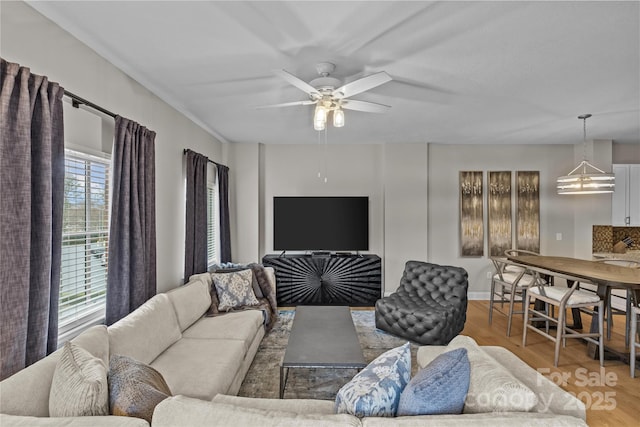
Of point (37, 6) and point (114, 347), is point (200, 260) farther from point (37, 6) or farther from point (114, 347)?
point (37, 6)

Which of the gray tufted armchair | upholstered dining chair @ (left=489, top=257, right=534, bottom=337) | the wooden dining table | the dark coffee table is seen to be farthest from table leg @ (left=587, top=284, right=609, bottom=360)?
the dark coffee table

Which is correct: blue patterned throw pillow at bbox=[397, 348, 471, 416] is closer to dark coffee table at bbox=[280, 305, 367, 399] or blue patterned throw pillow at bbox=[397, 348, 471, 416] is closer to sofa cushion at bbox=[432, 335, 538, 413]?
sofa cushion at bbox=[432, 335, 538, 413]

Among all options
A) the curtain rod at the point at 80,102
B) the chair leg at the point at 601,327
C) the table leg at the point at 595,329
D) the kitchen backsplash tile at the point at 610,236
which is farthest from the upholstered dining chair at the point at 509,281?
the curtain rod at the point at 80,102

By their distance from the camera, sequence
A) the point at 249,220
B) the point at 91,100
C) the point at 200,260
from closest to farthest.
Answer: the point at 91,100
the point at 200,260
the point at 249,220

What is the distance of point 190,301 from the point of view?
10.1 feet

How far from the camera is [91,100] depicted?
233 cm

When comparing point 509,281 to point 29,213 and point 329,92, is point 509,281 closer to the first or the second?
→ point 329,92

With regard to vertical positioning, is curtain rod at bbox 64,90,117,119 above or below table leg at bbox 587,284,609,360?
above

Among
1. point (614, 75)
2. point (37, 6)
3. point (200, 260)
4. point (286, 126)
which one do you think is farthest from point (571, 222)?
point (37, 6)

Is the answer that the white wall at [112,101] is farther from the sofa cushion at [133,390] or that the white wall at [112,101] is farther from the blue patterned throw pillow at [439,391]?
the blue patterned throw pillow at [439,391]

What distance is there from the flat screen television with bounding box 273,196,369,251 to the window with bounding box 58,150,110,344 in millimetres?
2974

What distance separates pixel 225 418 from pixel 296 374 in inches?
76.1

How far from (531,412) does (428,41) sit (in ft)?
6.94

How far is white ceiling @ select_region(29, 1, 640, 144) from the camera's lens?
6.10ft
